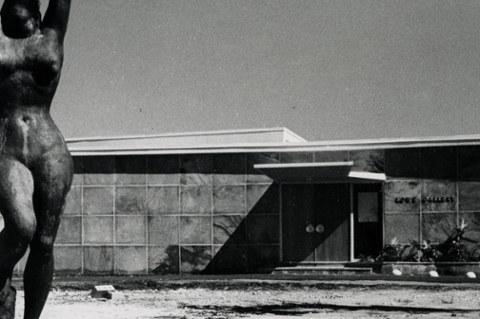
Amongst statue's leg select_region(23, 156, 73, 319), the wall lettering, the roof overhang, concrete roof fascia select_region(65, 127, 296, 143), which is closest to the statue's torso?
statue's leg select_region(23, 156, 73, 319)

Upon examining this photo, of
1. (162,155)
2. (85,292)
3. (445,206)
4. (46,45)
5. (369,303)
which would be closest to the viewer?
(46,45)

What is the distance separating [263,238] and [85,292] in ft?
34.8

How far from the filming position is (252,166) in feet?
82.7

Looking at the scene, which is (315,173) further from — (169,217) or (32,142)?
(32,142)

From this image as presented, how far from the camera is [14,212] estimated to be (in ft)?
18.5

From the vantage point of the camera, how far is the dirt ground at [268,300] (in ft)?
Result: 35.6

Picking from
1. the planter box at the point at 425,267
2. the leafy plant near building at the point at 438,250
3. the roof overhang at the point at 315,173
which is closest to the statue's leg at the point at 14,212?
the roof overhang at the point at 315,173

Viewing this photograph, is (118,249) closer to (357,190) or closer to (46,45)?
(357,190)

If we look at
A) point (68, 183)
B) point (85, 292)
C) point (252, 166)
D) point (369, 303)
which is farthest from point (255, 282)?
point (68, 183)

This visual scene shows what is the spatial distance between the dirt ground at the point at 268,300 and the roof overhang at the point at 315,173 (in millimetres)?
6446

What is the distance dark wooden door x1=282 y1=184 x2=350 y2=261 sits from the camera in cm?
2489

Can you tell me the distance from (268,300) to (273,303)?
0.57 m

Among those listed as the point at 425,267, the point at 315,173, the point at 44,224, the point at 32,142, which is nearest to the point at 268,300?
the point at 44,224

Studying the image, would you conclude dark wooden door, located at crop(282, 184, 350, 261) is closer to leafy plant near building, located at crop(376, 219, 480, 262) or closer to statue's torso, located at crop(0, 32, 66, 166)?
leafy plant near building, located at crop(376, 219, 480, 262)
